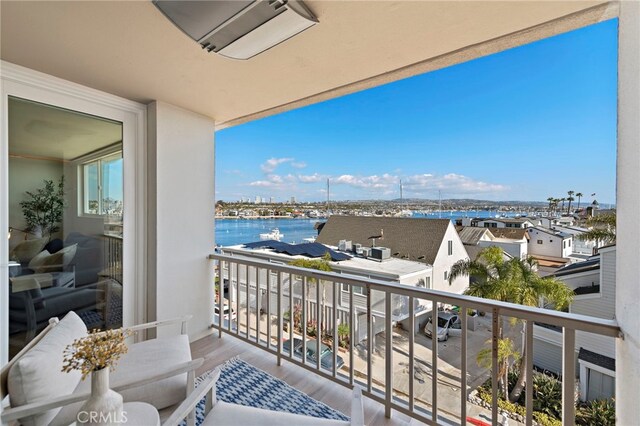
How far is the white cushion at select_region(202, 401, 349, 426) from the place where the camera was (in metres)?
1.22

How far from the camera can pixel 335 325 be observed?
2.18 meters

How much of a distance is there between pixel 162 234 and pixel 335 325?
1796 millimetres

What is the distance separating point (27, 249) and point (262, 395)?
80.0 inches

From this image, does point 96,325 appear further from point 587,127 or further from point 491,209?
point 587,127

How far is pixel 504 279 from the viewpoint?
116 inches

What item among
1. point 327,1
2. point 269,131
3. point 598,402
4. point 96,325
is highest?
point 269,131

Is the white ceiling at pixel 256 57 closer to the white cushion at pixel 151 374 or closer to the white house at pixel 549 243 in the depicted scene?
the white house at pixel 549 243

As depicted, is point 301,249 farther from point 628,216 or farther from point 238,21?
point 628,216

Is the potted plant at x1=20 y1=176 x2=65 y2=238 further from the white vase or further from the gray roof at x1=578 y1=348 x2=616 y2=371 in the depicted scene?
the gray roof at x1=578 y1=348 x2=616 y2=371

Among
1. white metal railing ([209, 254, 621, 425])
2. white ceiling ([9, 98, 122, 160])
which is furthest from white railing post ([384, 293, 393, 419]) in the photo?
white ceiling ([9, 98, 122, 160])

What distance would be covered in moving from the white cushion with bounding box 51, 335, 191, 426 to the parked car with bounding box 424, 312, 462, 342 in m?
1.68

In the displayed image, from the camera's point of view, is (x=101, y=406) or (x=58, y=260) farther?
(x=58, y=260)

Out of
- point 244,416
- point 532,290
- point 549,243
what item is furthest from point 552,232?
point 244,416

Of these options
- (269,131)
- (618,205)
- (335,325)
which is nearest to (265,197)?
(335,325)
